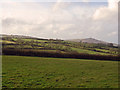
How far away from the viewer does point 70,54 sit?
54094 millimetres

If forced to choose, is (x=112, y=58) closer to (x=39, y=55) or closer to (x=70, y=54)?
(x=70, y=54)

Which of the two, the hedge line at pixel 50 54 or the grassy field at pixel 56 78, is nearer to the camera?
the grassy field at pixel 56 78

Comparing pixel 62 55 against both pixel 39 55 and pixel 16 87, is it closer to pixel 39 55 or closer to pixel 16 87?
pixel 39 55

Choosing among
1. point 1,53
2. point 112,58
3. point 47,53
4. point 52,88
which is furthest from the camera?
point 112,58

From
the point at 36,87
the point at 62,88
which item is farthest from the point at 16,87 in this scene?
the point at 62,88

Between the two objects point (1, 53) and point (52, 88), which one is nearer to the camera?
point (52, 88)

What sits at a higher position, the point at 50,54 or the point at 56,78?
the point at 50,54

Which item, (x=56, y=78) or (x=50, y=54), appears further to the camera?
(x=50, y=54)

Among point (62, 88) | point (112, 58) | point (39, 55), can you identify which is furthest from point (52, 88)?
point (112, 58)

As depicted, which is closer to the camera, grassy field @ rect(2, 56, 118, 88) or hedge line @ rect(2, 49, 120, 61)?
grassy field @ rect(2, 56, 118, 88)

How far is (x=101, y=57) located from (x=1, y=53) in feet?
147

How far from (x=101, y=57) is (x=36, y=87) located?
48169 millimetres

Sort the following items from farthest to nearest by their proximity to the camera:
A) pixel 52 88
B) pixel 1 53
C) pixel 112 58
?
pixel 112 58
pixel 1 53
pixel 52 88

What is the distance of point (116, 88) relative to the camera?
12.8m
